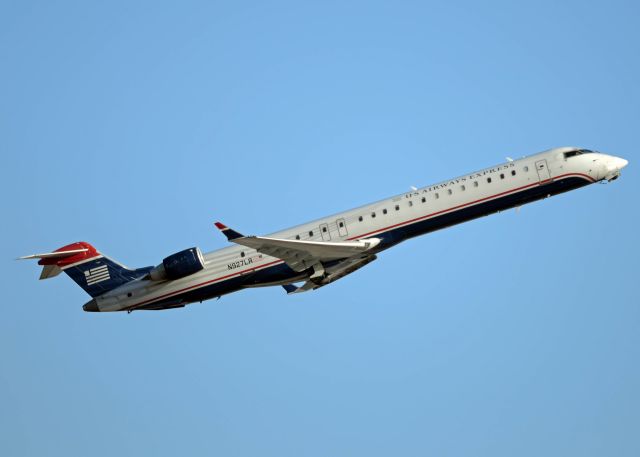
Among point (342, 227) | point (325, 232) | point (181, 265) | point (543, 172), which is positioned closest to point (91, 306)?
point (181, 265)

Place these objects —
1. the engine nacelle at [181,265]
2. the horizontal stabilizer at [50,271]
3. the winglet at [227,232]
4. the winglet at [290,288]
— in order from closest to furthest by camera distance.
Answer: the winglet at [227,232] < the engine nacelle at [181,265] < the horizontal stabilizer at [50,271] < the winglet at [290,288]

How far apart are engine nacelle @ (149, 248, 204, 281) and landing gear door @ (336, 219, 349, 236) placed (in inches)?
208

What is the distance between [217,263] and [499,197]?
10.7m

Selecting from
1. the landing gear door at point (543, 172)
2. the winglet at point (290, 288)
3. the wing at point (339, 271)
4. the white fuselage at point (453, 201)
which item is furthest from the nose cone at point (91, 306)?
the landing gear door at point (543, 172)

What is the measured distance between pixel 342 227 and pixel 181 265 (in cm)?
614

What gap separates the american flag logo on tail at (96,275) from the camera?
33.1 m

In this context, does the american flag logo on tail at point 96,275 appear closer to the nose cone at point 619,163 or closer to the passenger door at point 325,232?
the passenger door at point 325,232

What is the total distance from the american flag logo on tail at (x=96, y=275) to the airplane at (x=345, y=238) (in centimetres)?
31

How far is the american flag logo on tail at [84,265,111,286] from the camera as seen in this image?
109ft

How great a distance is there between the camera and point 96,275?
109 feet

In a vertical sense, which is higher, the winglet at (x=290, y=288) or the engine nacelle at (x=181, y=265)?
the engine nacelle at (x=181, y=265)

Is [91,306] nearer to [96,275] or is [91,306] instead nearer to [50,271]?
[96,275]

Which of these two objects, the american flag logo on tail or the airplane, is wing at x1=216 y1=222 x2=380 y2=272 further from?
the american flag logo on tail

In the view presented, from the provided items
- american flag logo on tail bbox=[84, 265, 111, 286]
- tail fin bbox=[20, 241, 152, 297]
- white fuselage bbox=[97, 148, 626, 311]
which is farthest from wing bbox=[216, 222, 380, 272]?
american flag logo on tail bbox=[84, 265, 111, 286]
